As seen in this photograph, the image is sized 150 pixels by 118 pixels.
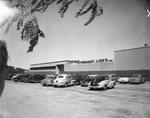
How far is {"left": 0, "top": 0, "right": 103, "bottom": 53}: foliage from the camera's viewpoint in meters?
1.56

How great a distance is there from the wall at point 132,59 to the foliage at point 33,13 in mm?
26542

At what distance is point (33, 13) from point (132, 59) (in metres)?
30.4

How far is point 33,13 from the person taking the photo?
5.32 feet

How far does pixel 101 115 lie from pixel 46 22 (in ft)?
14.4

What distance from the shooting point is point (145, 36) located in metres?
2.42

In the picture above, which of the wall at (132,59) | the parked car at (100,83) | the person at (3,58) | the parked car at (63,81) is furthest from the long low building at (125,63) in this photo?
the person at (3,58)

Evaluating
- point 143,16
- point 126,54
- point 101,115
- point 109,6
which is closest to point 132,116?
point 101,115

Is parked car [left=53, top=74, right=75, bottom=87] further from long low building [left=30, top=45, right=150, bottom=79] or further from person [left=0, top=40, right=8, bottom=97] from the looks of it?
person [left=0, top=40, right=8, bottom=97]

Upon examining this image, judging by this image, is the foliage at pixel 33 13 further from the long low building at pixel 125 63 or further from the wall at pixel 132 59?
the wall at pixel 132 59

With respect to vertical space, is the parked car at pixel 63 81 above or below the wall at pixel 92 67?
below

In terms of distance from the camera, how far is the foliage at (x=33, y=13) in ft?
5.12

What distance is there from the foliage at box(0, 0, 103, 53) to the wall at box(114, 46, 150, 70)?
26542mm

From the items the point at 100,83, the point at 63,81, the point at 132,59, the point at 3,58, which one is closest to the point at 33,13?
the point at 3,58

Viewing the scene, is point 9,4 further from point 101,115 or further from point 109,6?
point 101,115
